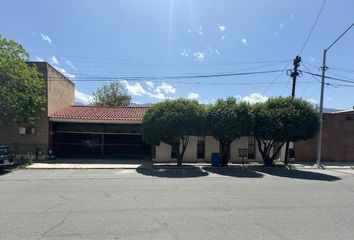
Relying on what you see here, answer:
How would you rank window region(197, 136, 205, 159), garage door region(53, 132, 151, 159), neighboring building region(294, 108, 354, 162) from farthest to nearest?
neighboring building region(294, 108, 354, 162) < garage door region(53, 132, 151, 159) < window region(197, 136, 205, 159)

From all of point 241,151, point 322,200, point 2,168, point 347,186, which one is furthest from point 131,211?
point 241,151

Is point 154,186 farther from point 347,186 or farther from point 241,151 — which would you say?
point 241,151

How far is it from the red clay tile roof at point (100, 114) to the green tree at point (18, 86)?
239 centimetres

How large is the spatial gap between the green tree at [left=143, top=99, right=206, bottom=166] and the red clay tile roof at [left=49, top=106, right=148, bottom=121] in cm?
474

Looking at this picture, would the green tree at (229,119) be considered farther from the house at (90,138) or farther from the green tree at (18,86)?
the green tree at (18,86)

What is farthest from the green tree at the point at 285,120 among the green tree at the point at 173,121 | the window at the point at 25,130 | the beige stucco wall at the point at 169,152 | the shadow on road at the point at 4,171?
the window at the point at 25,130

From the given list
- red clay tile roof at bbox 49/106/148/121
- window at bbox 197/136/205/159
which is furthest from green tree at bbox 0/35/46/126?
window at bbox 197/136/205/159

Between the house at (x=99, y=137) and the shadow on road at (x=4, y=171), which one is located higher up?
the house at (x=99, y=137)

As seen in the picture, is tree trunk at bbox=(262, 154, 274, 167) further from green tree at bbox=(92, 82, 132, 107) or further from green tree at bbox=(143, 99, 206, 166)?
green tree at bbox=(92, 82, 132, 107)

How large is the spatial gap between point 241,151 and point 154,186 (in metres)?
12.8

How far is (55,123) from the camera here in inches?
1070

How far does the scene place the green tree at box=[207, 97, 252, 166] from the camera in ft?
73.9

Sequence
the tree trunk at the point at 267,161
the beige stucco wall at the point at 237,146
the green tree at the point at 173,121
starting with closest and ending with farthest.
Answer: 1. the green tree at the point at 173,121
2. the tree trunk at the point at 267,161
3. the beige stucco wall at the point at 237,146

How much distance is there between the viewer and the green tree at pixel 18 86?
72.1ft
